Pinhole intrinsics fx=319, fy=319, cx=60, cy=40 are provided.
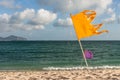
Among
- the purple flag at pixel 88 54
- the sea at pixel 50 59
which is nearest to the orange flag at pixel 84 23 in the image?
the purple flag at pixel 88 54

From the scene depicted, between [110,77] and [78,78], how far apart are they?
137 centimetres

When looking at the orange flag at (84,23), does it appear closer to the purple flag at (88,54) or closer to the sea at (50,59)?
the purple flag at (88,54)

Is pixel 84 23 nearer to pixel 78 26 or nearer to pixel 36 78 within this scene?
pixel 78 26

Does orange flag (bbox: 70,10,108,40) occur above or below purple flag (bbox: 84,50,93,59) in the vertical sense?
above

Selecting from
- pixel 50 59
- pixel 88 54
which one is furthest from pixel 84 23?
pixel 50 59

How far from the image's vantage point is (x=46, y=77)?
14141mm

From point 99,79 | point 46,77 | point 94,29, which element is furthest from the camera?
point 94,29

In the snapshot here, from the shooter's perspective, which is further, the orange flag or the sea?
the sea

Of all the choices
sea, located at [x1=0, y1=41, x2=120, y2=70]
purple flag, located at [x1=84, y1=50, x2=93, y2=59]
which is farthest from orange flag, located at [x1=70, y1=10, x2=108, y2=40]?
sea, located at [x1=0, y1=41, x2=120, y2=70]

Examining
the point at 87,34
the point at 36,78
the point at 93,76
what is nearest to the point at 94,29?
the point at 87,34

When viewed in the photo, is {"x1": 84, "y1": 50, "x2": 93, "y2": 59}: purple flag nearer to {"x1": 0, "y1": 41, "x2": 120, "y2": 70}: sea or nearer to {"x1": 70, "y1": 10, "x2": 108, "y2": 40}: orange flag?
{"x1": 70, "y1": 10, "x2": 108, "y2": 40}: orange flag

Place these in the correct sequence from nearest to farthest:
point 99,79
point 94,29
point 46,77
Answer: point 99,79 < point 46,77 < point 94,29

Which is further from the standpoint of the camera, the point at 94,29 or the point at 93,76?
the point at 94,29

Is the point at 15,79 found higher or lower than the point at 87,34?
lower
